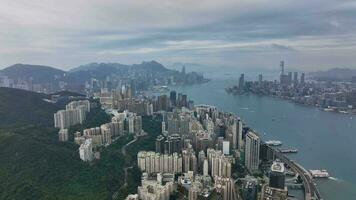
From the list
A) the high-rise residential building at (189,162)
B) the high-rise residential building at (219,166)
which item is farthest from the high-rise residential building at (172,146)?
the high-rise residential building at (219,166)

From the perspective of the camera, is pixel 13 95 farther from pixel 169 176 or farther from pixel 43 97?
pixel 169 176

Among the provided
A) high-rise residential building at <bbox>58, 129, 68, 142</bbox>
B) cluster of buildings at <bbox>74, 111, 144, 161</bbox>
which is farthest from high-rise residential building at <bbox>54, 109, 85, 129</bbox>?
high-rise residential building at <bbox>58, 129, 68, 142</bbox>

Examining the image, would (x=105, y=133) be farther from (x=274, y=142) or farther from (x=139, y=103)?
(x=274, y=142)

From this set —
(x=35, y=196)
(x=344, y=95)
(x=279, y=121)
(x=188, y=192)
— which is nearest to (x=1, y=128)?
(x=35, y=196)

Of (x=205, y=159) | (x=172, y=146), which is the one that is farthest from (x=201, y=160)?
(x=172, y=146)

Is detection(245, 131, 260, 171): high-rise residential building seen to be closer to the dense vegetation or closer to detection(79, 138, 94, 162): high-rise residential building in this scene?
the dense vegetation

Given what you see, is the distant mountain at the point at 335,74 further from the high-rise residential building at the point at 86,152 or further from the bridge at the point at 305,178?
the high-rise residential building at the point at 86,152
